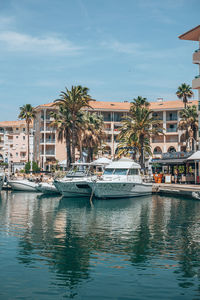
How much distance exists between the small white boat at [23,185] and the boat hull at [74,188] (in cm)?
850

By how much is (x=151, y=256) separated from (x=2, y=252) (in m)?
5.94

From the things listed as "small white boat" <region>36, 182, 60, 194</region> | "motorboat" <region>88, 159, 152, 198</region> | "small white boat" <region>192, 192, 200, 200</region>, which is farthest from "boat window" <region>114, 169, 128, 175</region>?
"small white boat" <region>36, 182, 60, 194</region>

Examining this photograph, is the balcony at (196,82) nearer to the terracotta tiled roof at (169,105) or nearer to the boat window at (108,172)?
the boat window at (108,172)

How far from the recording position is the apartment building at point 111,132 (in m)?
81.7

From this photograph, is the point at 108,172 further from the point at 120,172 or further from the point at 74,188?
the point at 74,188

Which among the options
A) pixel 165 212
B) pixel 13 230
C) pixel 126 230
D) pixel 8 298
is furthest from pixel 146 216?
pixel 8 298

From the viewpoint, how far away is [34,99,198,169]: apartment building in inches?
3216

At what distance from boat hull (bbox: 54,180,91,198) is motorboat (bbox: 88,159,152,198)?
198 cm

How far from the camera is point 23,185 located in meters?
48.1

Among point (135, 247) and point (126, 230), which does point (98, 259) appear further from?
point (126, 230)

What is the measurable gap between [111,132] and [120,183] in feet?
157

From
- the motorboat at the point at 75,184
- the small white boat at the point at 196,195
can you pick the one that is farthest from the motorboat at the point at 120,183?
the small white boat at the point at 196,195

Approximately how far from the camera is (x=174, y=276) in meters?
12.0

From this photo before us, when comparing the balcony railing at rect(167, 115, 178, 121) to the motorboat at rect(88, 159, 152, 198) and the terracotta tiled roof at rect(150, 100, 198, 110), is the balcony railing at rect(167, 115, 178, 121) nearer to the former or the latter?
the terracotta tiled roof at rect(150, 100, 198, 110)
